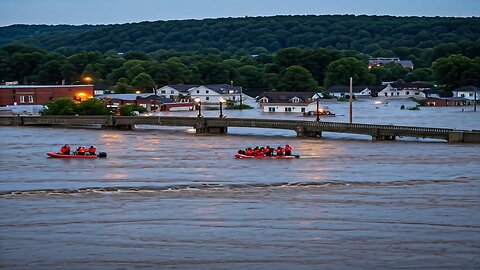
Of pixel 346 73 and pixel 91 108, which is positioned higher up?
pixel 346 73

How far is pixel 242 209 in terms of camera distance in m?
26.6

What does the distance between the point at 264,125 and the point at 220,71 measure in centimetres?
5626

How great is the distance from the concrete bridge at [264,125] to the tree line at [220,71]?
32.7m

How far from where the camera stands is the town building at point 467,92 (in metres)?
92.6

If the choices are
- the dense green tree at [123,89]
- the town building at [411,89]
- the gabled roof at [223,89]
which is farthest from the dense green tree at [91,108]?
the town building at [411,89]

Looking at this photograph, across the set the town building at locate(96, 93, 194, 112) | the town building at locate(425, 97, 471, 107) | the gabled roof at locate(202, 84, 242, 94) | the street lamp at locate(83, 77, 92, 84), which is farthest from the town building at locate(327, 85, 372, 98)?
the street lamp at locate(83, 77, 92, 84)

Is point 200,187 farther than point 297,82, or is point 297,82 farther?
point 297,82

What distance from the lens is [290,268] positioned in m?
20.4

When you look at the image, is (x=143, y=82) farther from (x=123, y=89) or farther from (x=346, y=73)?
(x=346, y=73)

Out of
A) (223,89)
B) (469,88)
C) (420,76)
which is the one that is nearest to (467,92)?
(469,88)

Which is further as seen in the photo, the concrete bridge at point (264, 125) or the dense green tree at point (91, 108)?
the dense green tree at point (91, 108)

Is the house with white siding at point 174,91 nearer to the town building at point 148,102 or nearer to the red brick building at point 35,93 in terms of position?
the town building at point 148,102

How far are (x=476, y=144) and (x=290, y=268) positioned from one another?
26119 millimetres

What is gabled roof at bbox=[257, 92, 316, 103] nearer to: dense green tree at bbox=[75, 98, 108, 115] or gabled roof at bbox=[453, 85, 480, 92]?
dense green tree at bbox=[75, 98, 108, 115]
